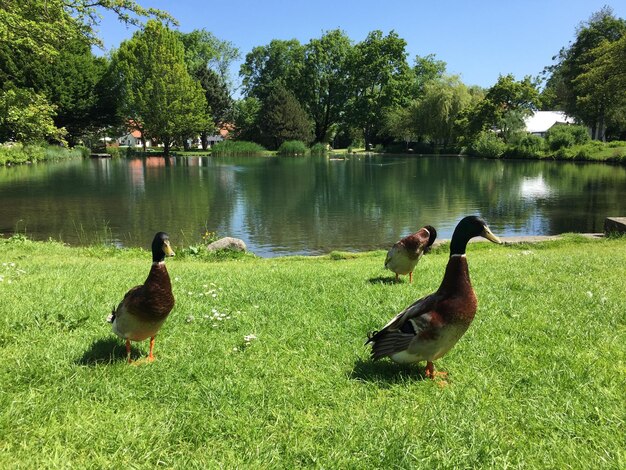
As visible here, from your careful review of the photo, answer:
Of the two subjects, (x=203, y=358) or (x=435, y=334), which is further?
(x=203, y=358)

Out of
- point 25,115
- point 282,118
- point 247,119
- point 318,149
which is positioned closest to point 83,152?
point 247,119

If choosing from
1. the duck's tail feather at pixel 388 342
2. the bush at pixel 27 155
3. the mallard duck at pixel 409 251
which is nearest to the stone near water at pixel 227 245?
the mallard duck at pixel 409 251

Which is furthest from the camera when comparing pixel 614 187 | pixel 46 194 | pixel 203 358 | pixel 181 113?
pixel 181 113

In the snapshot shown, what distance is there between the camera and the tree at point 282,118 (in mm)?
81250

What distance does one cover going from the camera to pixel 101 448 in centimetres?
294

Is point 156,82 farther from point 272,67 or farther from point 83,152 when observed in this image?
point 272,67

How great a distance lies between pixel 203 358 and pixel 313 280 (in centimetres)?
326

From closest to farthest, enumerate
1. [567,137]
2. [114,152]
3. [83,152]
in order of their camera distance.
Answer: [567,137], [83,152], [114,152]

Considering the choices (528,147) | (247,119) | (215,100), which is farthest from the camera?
(247,119)

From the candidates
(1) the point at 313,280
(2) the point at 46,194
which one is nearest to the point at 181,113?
(2) the point at 46,194

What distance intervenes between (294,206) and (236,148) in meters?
57.4

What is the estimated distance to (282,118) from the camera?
267 ft

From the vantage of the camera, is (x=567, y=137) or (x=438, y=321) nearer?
(x=438, y=321)

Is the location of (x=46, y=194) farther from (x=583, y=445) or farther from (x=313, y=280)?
(x=583, y=445)
